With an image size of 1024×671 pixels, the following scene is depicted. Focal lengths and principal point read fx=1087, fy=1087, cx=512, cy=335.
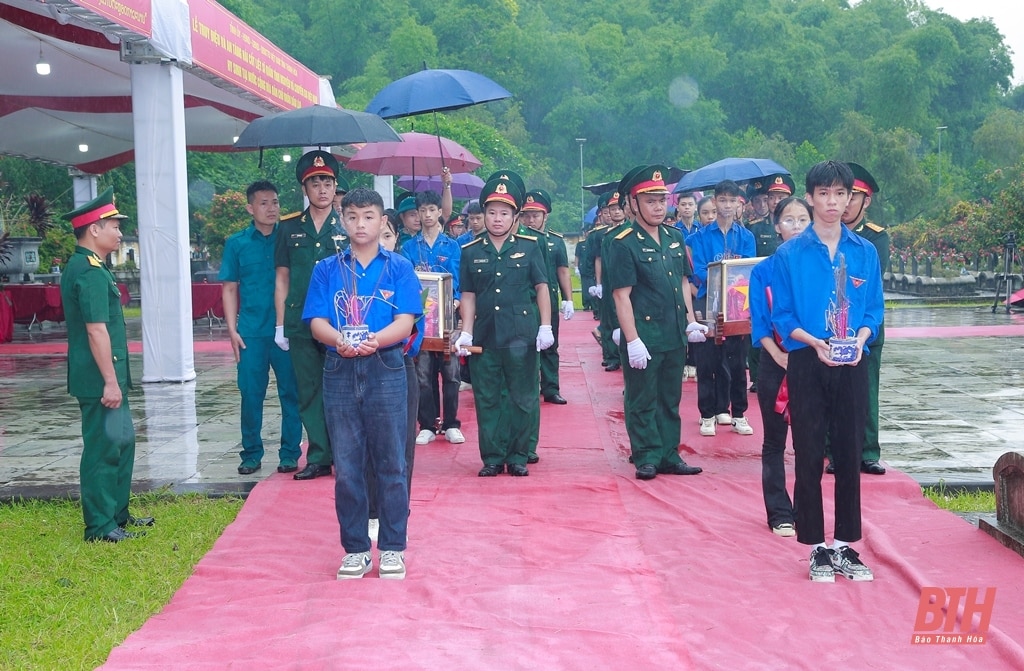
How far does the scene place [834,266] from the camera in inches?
184

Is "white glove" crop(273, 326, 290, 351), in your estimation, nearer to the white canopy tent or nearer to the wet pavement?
the wet pavement

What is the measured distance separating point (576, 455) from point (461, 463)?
2.66 feet

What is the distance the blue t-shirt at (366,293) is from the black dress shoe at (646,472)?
228cm

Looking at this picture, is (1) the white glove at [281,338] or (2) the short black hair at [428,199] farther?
(2) the short black hair at [428,199]

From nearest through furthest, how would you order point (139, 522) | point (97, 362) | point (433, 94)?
point (97, 362)
point (139, 522)
point (433, 94)

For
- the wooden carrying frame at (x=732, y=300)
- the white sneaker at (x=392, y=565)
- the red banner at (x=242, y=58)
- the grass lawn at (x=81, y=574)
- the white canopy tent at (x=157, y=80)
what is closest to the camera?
the grass lawn at (x=81, y=574)

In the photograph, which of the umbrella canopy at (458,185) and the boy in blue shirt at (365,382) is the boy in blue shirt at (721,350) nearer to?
the boy in blue shirt at (365,382)

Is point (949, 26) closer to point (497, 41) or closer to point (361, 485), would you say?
point (497, 41)

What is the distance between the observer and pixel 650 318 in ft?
21.9

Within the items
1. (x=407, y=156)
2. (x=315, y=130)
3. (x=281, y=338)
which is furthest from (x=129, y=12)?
(x=281, y=338)

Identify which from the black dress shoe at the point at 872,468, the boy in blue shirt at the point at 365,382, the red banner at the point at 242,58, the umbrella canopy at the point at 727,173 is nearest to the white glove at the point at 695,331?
the black dress shoe at the point at 872,468

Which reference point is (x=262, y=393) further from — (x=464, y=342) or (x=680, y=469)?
(x=680, y=469)

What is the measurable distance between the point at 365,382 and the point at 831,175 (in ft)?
7.23

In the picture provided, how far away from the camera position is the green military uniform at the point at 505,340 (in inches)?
269
